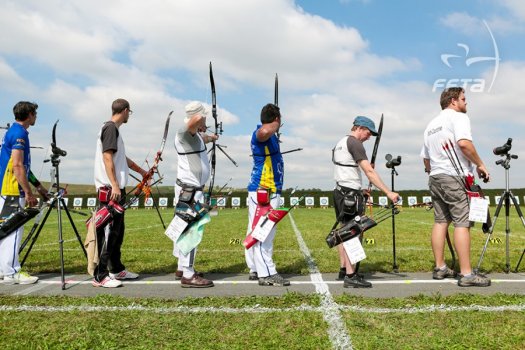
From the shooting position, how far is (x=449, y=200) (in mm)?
5242

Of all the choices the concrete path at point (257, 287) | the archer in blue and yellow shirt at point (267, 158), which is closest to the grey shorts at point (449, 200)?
the concrete path at point (257, 287)

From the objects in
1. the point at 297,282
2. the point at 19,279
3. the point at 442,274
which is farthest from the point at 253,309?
the point at 19,279

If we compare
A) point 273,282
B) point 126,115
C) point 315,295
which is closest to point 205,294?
point 273,282

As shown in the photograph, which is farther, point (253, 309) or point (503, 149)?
point (503, 149)

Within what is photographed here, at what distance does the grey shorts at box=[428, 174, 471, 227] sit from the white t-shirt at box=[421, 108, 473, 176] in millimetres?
98

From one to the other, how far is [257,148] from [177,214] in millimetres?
1219

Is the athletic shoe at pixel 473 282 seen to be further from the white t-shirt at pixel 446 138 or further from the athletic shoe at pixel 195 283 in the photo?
the athletic shoe at pixel 195 283

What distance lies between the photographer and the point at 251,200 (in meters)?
5.27

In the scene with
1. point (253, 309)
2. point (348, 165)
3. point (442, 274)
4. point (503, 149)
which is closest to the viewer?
point (253, 309)

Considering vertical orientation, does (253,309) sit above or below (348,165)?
below

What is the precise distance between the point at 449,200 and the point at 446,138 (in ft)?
2.47

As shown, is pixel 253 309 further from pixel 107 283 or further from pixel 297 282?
pixel 107 283

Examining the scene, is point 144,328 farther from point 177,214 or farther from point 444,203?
point 444,203

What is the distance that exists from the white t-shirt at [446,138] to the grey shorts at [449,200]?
0.10 m
